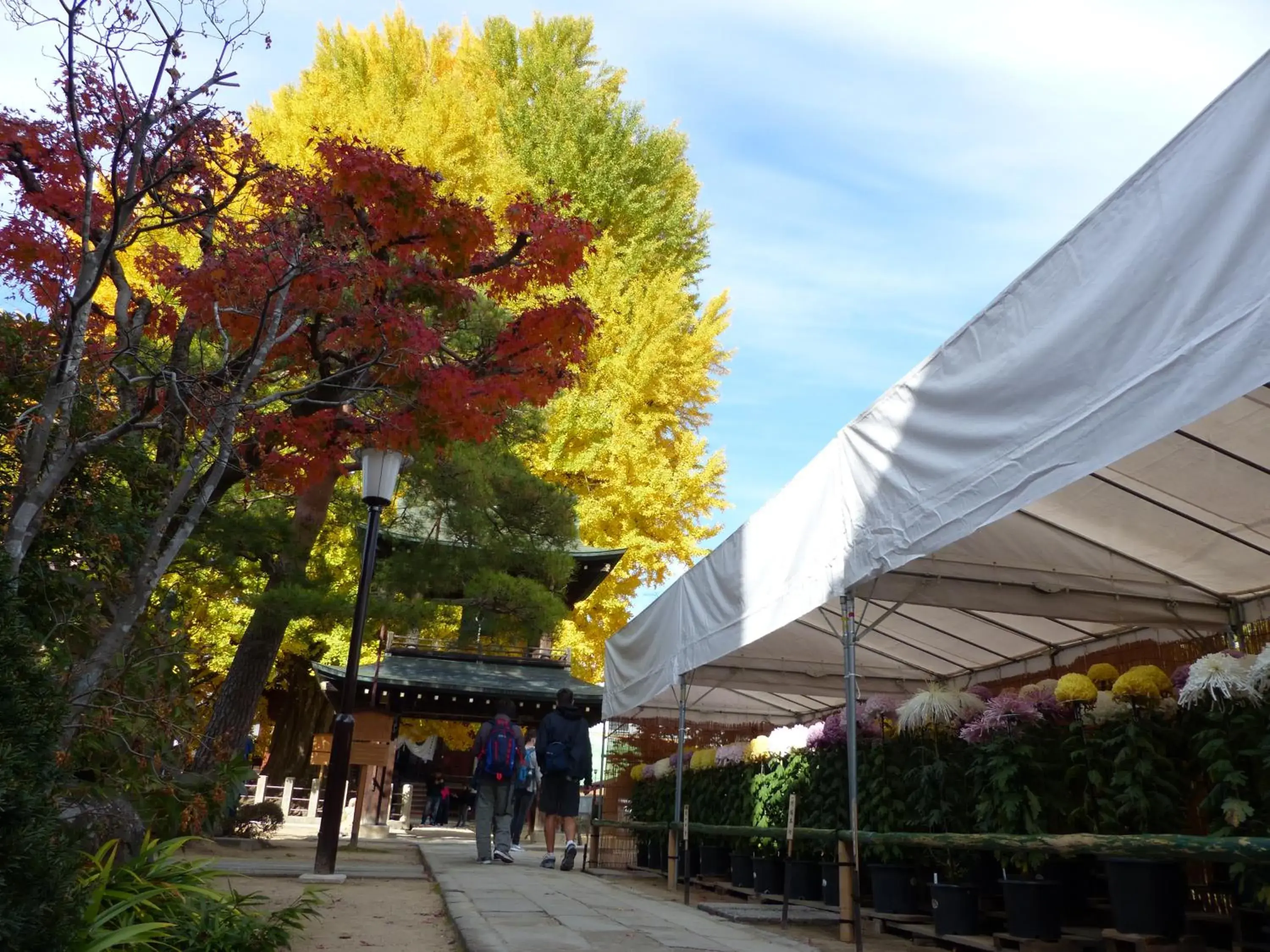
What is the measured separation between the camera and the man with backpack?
8.91 metres

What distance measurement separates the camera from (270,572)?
34.9 ft

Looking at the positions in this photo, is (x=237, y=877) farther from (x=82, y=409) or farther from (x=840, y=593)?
(x=840, y=593)

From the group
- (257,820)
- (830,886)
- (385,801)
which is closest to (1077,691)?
(830,886)

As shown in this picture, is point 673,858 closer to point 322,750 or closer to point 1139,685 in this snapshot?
point 1139,685

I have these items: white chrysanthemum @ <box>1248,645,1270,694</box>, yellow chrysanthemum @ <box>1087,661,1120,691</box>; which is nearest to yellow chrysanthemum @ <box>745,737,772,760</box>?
yellow chrysanthemum @ <box>1087,661,1120,691</box>

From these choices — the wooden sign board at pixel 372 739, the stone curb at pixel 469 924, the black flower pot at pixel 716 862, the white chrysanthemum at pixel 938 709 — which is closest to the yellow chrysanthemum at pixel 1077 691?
the white chrysanthemum at pixel 938 709

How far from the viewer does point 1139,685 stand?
4422 millimetres

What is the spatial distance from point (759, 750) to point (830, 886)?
1978 mm

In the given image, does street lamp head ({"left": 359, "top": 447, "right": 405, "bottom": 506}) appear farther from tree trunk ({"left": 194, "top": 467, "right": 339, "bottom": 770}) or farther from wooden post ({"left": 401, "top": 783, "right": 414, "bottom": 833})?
wooden post ({"left": 401, "top": 783, "right": 414, "bottom": 833})

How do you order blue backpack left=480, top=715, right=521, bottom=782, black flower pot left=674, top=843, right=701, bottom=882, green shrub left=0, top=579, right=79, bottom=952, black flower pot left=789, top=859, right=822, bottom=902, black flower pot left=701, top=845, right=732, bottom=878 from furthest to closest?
black flower pot left=674, top=843, right=701, bottom=882, black flower pot left=701, top=845, right=732, bottom=878, blue backpack left=480, top=715, right=521, bottom=782, black flower pot left=789, top=859, right=822, bottom=902, green shrub left=0, top=579, right=79, bottom=952

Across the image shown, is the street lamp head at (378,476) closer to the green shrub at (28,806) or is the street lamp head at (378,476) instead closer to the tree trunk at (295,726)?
the green shrub at (28,806)

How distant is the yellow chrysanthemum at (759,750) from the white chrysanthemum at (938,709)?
2.50m

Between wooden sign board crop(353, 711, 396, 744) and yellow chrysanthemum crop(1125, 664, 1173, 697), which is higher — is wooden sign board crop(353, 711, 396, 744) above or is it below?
above

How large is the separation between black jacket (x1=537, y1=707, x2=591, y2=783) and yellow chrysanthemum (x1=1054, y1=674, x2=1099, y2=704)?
5337 millimetres
